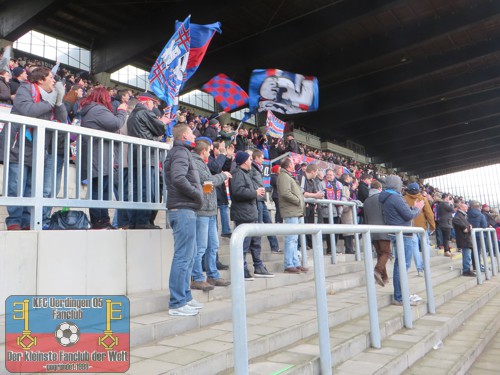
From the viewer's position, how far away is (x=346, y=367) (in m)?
3.22

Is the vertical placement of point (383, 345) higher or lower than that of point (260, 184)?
lower

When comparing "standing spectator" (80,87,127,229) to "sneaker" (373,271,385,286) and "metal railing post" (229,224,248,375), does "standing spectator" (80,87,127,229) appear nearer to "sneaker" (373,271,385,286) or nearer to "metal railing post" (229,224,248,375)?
"metal railing post" (229,224,248,375)

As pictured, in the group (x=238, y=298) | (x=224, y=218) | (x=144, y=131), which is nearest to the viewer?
(x=238, y=298)

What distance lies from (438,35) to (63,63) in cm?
1505

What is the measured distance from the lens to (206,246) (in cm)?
433

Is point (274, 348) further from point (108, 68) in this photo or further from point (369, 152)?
point (369, 152)

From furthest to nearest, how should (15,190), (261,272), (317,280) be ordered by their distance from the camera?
1. (261,272)
2. (15,190)
3. (317,280)

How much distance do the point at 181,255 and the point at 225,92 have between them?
7.54 metres

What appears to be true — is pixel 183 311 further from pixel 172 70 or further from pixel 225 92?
pixel 225 92

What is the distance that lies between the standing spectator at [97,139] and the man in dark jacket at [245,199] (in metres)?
1.59

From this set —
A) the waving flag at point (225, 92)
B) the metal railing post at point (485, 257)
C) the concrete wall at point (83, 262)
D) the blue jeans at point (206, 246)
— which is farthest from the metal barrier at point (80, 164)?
the metal railing post at point (485, 257)

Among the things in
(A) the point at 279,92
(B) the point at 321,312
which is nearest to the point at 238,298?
(B) the point at 321,312

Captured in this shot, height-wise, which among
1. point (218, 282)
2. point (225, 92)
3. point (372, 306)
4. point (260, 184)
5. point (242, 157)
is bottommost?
point (372, 306)
